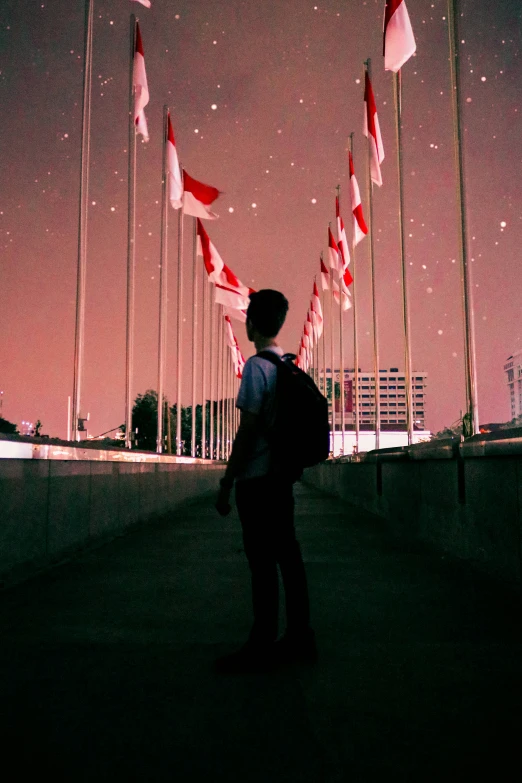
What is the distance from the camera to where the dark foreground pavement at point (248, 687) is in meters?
3.10

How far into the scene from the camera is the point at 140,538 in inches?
484

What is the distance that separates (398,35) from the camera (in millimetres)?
16375

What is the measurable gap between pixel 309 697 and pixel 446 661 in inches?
40.8

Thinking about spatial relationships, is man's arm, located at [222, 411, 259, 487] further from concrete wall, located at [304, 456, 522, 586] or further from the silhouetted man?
concrete wall, located at [304, 456, 522, 586]

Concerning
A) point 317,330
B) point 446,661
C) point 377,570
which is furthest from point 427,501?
point 317,330

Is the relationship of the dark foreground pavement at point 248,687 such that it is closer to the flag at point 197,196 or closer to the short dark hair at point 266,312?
the short dark hair at point 266,312

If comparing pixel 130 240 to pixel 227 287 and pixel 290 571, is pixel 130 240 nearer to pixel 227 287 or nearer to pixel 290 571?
pixel 227 287

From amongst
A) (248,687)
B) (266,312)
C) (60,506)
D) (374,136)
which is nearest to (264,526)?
(248,687)

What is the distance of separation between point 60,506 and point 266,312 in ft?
16.9

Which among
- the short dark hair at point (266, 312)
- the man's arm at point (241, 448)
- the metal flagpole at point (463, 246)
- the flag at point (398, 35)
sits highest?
the flag at point (398, 35)

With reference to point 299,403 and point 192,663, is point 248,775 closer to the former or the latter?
point 192,663

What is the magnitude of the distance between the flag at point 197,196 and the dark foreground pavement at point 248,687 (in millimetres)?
18750

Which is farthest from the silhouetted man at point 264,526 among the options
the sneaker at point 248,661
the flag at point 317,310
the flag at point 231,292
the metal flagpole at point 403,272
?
the flag at point 317,310

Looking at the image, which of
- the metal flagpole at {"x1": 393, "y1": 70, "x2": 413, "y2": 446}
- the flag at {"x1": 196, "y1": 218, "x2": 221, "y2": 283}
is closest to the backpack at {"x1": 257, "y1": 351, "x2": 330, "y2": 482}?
the metal flagpole at {"x1": 393, "y1": 70, "x2": 413, "y2": 446}
